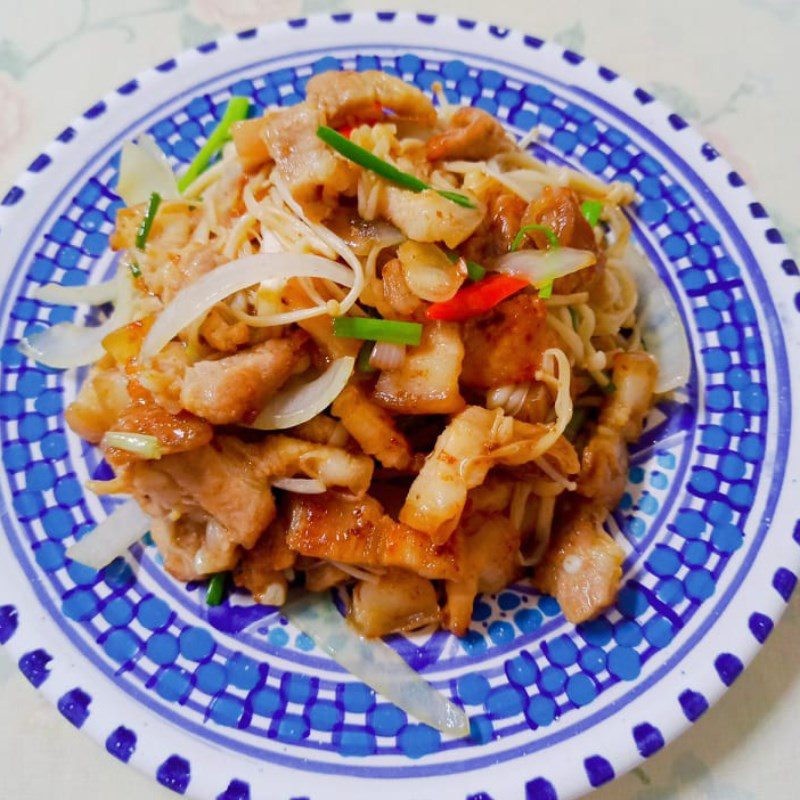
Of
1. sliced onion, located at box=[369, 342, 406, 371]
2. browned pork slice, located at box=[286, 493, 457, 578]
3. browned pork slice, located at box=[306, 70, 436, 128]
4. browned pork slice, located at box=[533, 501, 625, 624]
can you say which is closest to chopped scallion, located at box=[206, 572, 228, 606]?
→ browned pork slice, located at box=[286, 493, 457, 578]

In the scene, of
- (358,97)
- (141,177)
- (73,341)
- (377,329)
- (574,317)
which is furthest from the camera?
(141,177)

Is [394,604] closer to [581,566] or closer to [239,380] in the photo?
[581,566]

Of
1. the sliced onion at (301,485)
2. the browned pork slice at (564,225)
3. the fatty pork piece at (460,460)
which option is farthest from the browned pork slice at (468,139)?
the sliced onion at (301,485)

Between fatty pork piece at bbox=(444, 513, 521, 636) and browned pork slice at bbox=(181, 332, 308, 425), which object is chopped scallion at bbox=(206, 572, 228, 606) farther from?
fatty pork piece at bbox=(444, 513, 521, 636)

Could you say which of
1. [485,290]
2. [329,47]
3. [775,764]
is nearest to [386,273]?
[485,290]

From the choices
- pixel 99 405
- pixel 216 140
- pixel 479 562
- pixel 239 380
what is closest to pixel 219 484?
pixel 239 380

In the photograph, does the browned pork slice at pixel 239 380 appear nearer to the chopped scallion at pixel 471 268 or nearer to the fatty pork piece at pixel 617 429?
the chopped scallion at pixel 471 268
